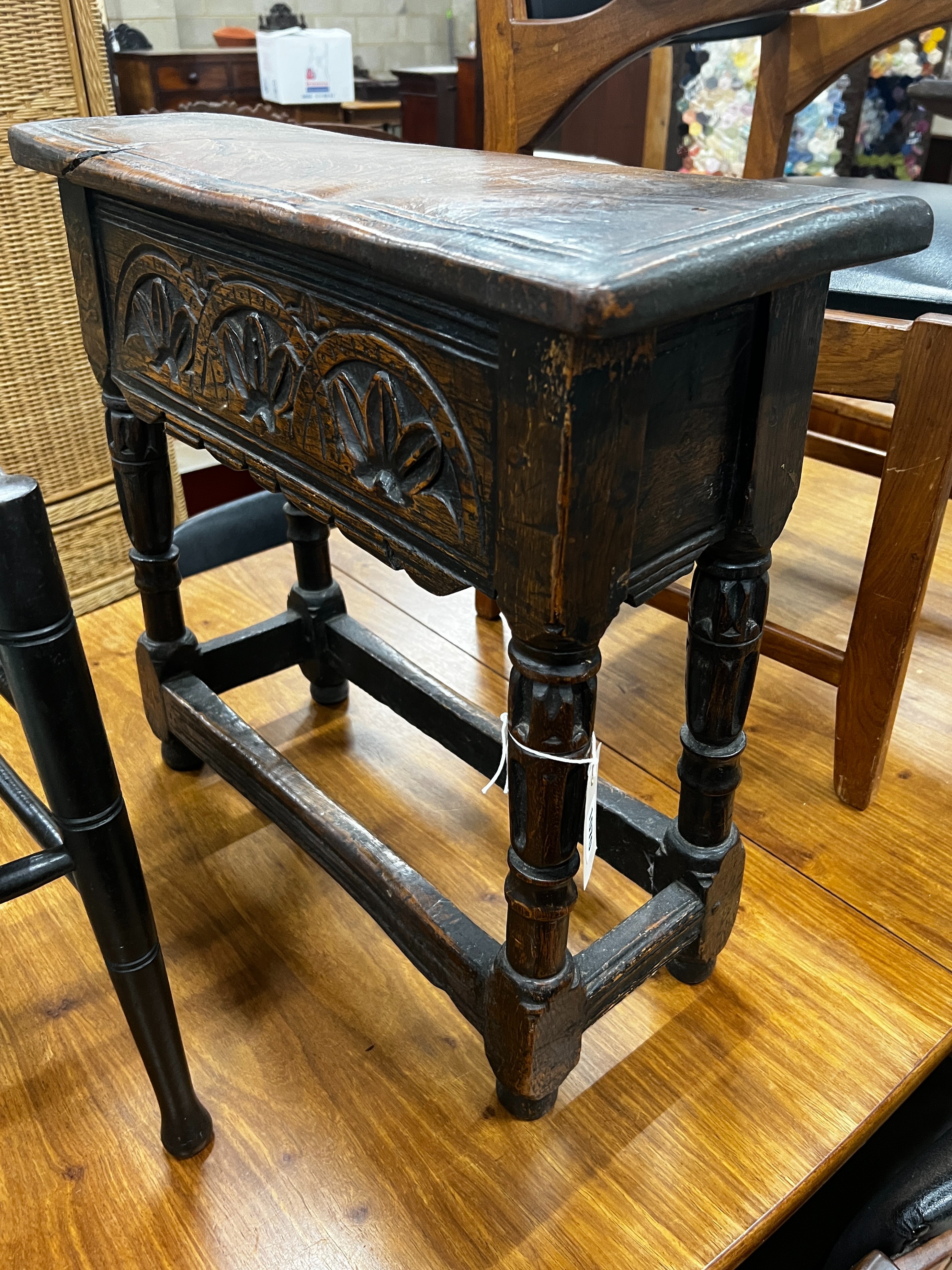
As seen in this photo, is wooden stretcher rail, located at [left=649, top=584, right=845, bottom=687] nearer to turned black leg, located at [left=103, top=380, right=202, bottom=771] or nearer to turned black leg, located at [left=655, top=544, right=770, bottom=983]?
turned black leg, located at [left=655, top=544, right=770, bottom=983]

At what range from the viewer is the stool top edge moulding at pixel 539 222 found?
0.51 metres

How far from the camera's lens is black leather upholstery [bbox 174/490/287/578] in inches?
76.2

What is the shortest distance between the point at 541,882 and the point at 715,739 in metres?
0.24

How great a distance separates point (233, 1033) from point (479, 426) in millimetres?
669

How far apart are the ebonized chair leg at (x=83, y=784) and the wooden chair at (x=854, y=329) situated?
31.5 inches

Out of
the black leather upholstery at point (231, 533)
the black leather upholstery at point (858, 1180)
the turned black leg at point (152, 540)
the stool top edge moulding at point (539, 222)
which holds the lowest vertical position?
the black leather upholstery at point (858, 1180)

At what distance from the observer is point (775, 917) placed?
1.09m

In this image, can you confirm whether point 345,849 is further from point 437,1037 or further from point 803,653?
point 803,653

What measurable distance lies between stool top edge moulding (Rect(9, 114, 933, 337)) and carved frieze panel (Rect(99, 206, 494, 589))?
0.05 metres

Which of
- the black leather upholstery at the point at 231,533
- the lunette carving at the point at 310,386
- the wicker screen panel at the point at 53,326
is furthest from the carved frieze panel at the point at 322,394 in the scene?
the black leather upholstery at the point at 231,533

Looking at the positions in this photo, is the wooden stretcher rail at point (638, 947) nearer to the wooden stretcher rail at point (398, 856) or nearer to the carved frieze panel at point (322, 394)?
the wooden stretcher rail at point (398, 856)

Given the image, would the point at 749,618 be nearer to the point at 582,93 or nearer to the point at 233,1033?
the point at 233,1033

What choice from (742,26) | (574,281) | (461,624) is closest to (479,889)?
(461,624)

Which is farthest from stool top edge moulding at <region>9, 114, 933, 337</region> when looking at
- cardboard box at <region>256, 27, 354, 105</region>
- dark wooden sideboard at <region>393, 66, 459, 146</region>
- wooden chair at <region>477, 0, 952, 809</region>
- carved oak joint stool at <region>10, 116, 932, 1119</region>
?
dark wooden sideboard at <region>393, 66, 459, 146</region>
